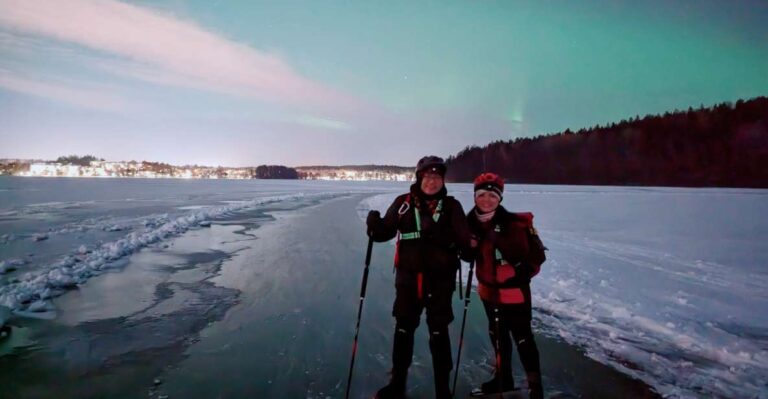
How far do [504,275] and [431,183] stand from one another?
3.19 ft

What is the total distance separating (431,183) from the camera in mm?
3412

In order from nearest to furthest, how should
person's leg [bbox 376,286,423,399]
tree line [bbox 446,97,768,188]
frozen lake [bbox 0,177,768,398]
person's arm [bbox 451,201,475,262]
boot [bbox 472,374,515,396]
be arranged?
person's arm [bbox 451,201,475,262]
person's leg [bbox 376,286,423,399]
boot [bbox 472,374,515,396]
frozen lake [bbox 0,177,768,398]
tree line [bbox 446,97,768,188]

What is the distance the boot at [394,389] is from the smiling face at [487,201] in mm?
1646

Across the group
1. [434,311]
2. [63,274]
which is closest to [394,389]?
[434,311]

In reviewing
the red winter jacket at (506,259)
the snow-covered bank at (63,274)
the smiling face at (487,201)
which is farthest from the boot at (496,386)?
the snow-covered bank at (63,274)

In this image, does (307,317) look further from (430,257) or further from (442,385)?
(430,257)

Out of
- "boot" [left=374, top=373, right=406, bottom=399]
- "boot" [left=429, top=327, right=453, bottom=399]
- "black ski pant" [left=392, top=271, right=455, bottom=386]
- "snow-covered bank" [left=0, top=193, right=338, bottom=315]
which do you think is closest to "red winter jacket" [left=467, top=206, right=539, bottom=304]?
"black ski pant" [left=392, top=271, right=455, bottom=386]

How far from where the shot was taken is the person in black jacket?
332 centimetres

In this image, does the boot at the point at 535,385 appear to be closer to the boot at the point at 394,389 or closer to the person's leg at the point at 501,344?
the person's leg at the point at 501,344

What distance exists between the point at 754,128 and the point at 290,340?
6047 cm

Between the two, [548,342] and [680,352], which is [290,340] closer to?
[548,342]

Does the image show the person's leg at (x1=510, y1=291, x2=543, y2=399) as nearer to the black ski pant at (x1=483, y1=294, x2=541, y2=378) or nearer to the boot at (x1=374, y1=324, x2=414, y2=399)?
the black ski pant at (x1=483, y1=294, x2=541, y2=378)

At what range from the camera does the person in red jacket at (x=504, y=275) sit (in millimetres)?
3291

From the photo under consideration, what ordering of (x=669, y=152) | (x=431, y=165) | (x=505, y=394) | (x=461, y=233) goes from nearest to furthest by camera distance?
(x=461, y=233) < (x=431, y=165) < (x=505, y=394) < (x=669, y=152)
